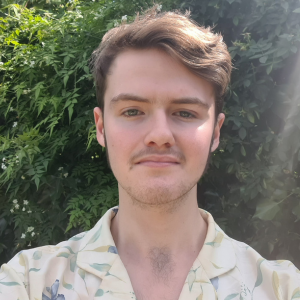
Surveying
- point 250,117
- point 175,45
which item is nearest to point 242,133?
point 250,117

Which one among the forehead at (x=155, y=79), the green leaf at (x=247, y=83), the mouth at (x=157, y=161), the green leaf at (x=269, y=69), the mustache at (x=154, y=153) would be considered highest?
the green leaf at (x=269, y=69)

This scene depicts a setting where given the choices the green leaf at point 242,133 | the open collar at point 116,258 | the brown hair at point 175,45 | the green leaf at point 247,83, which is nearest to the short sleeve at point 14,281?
the open collar at point 116,258

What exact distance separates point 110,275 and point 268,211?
1.02m

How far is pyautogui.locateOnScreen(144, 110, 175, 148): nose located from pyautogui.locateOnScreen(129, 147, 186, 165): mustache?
0.07 ft

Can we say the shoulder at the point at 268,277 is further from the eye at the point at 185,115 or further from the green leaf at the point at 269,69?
the green leaf at the point at 269,69

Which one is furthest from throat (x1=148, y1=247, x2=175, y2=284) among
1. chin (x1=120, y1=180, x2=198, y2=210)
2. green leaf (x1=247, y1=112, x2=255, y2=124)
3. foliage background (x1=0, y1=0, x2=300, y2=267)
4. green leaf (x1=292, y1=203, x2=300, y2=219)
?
green leaf (x1=247, y1=112, x2=255, y2=124)

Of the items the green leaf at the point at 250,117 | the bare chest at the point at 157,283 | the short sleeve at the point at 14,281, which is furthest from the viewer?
the green leaf at the point at 250,117

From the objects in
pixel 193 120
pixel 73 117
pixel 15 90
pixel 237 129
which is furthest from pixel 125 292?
pixel 15 90

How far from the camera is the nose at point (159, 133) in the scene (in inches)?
59.4

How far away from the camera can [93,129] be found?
2359 millimetres

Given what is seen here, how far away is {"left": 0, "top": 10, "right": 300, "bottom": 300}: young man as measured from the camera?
1.51 metres

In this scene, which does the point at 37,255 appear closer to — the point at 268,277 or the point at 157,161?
the point at 157,161

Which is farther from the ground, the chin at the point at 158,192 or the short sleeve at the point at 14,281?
the chin at the point at 158,192

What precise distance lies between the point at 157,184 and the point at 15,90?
1.71 m
